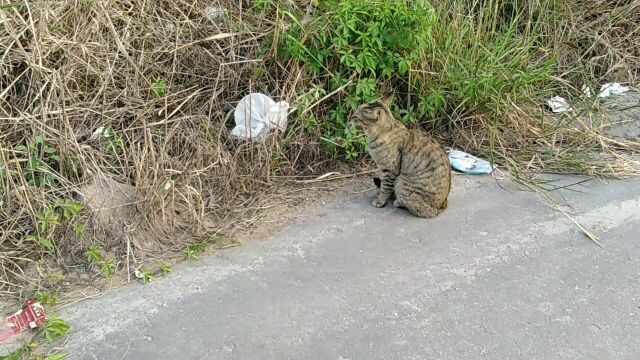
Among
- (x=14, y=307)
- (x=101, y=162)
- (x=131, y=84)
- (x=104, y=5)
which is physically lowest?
(x=14, y=307)

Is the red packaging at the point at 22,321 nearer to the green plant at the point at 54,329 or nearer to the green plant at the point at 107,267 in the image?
the green plant at the point at 54,329

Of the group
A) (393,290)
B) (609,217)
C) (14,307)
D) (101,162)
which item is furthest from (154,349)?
(609,217)

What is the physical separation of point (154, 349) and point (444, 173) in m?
1.87

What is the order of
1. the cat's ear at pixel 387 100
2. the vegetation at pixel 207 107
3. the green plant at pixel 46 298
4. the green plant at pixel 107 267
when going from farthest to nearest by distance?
the cat's ear at pixel 387 100 → the vegetation at pixel 207 107 → the green plant at pixel 107 267 → the green plant at pixel 46 298

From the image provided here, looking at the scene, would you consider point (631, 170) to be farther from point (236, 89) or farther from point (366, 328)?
point (236, 89)

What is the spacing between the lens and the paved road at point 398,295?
2.70 m

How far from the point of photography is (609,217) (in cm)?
365

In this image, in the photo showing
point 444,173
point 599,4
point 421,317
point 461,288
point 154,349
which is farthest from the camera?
point 599,4

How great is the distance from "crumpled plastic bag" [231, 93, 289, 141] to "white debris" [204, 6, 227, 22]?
2.32 feet

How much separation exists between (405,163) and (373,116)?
340mm

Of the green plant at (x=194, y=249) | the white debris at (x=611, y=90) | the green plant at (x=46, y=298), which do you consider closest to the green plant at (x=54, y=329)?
the green plant at (x=46, y=298)

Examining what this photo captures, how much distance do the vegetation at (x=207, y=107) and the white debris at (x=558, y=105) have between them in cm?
9

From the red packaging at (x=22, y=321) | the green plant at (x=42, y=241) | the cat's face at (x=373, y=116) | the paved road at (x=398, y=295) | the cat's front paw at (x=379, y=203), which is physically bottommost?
the paved road at (x=398, y=295)

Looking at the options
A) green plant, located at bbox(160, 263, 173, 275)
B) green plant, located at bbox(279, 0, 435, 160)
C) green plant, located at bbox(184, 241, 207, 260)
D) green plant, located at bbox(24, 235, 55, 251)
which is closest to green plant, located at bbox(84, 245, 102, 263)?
green plant, located at bbox(24, 235, 55, 251)
